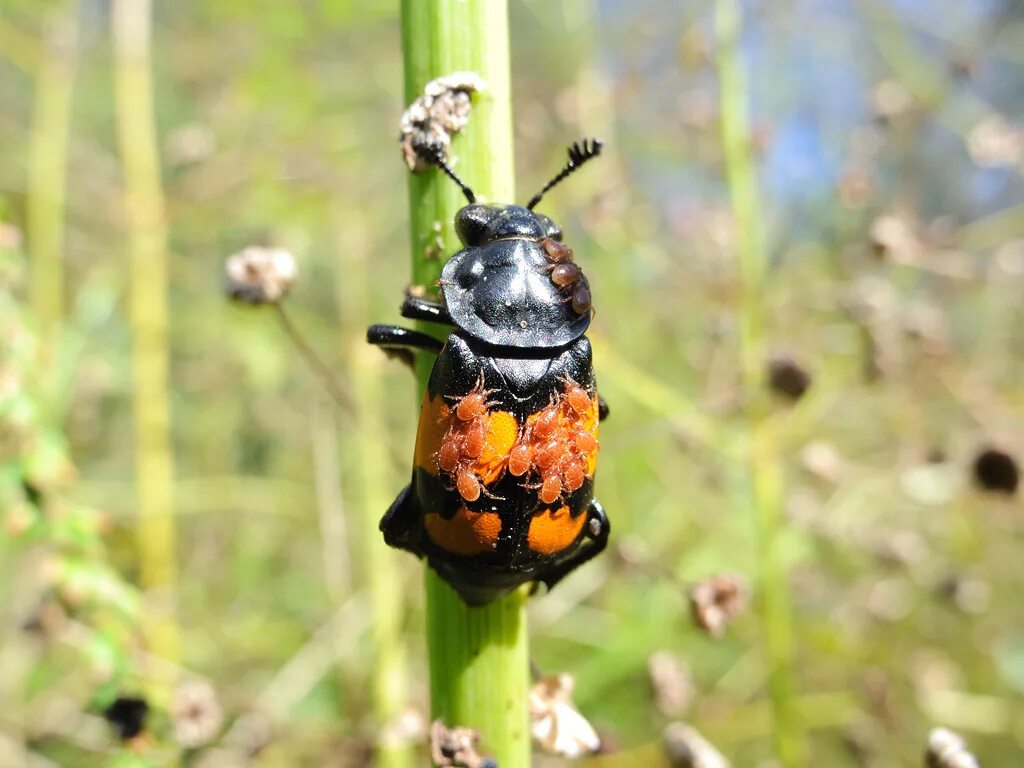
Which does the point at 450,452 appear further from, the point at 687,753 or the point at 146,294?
the point at 146,294

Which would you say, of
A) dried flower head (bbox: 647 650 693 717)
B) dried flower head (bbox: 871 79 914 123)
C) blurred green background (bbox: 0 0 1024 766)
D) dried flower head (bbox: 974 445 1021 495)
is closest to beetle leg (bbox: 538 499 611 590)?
blurred green background (bbox: 0 0 1024 766)

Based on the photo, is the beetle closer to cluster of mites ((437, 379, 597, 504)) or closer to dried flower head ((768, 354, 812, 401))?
cluster of mites ((437, 379, 597, 504))

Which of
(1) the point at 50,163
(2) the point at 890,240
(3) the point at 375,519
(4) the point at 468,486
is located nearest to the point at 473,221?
(4) the point at 468,486

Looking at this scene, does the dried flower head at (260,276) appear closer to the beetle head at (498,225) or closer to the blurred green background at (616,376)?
the beetle head at (498,225)

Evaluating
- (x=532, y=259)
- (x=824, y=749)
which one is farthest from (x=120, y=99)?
(x=824, y=749)

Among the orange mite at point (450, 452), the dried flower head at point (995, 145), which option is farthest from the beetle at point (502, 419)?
the dried flower head at point (995, 145)

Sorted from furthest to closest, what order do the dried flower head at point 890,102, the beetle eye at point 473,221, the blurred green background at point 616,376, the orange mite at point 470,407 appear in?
1. the dried flower head at point 890,102
2. the blurred green background at point 616,376
3. the orange mite at point 470,407
4. the beetle eye at point 473,221
